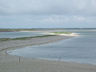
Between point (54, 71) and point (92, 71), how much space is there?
239cm

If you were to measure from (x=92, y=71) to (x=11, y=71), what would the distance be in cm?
502

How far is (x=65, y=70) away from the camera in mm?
12266

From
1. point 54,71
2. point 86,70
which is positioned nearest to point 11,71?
point 54,71

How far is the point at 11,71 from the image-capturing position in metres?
11.9

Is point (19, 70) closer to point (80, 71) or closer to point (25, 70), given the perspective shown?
point (25, 70)

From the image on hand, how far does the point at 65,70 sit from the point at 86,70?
1364 mm

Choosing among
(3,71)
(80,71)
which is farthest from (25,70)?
(80,71)

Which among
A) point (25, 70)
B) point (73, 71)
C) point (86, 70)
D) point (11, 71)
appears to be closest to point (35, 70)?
point (25, 70)

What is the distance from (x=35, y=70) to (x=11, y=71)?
4.86 ft

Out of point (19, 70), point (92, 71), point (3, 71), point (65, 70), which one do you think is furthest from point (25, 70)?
point (92, 71)

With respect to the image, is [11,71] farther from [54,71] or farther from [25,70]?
[54,71]

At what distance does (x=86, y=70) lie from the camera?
12.4 m

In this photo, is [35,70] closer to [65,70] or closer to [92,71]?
[65,70]

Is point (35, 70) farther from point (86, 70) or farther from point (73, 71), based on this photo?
point (86, 70)
